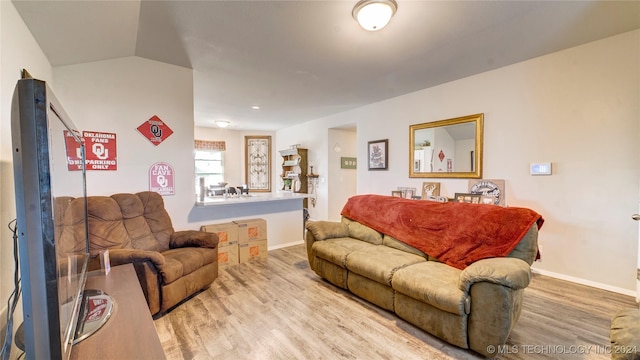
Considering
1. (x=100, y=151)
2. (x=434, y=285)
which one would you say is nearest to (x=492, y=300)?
(x=434, y=285)

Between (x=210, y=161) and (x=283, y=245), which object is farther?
(x=210, y=161)

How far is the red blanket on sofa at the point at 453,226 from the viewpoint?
216cm

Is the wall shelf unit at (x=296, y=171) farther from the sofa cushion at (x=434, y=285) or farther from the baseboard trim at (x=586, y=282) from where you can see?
the baseboard trim at (x=586, y=282)

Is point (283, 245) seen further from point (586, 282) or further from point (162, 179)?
point (586, 282)

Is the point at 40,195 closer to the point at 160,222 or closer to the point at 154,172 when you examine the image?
the point at 160,222

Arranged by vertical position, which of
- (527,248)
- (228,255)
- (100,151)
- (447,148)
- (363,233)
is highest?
(447,148)

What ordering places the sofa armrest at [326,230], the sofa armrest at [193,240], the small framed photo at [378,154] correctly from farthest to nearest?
the small framed photo at [378,154], the sofa armrest at [326,230], the sofa armrest at [193,240]

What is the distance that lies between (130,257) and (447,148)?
3940mm

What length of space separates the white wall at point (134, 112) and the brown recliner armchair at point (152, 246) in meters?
0.36

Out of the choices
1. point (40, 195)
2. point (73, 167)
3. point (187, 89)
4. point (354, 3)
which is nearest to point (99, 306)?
point (73, 167)

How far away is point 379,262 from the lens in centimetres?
237

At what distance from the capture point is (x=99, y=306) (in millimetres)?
1241

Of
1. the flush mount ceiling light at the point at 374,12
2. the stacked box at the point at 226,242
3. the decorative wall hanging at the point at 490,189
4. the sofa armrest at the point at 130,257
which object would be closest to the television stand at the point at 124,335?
the sofa armrest at the point at 130,257

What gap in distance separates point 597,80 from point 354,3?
2.67 meters
